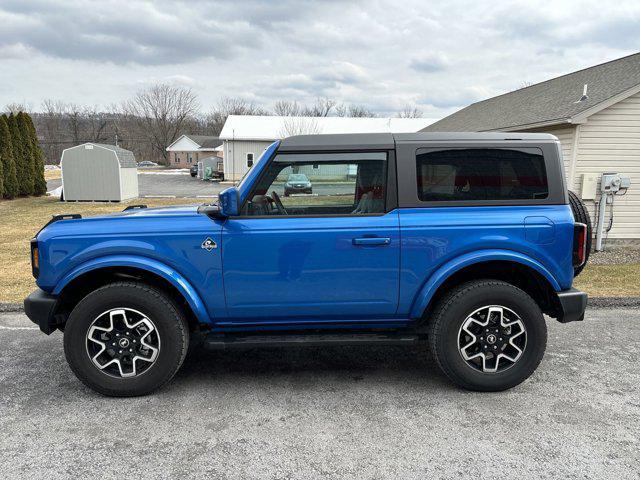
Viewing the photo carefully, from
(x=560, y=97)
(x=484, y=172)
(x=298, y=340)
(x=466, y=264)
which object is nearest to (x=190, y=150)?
(x=560, y=97)

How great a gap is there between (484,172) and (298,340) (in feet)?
6.06

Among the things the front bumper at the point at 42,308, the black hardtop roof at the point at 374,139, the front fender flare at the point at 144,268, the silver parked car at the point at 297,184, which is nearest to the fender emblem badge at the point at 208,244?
the front fender flare at the point at 144,268

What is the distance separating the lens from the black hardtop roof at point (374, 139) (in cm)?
345

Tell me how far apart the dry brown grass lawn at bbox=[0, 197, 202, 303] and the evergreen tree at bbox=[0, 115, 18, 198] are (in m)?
0.51

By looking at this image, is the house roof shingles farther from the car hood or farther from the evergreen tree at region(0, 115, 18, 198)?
the evergreen tree at region(0, 115, 18, 198)

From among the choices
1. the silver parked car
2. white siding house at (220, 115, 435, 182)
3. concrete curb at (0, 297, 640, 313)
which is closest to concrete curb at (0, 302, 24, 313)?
the silver parked car

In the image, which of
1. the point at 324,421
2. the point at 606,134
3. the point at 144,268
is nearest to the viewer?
the point at 324,421

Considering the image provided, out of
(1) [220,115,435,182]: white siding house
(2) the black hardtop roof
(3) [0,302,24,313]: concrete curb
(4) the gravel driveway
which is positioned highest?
(1) [220,115,435,182]: white siding house

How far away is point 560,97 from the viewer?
11.6 m

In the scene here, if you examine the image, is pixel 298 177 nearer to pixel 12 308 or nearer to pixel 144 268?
pixel 144 268

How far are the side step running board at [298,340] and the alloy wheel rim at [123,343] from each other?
407 mm

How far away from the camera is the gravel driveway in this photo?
2.58 metres

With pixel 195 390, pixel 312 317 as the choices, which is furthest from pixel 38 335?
pixel 312 317

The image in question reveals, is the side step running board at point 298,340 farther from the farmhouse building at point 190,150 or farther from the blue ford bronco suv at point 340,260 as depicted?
the farmhouse building at point 190,150
